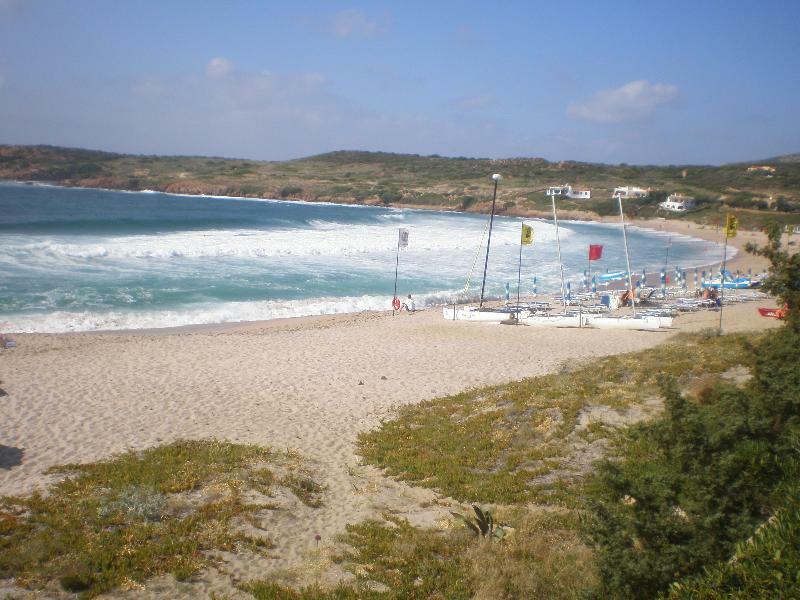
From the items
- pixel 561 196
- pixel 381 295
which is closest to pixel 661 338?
pixel 381 295

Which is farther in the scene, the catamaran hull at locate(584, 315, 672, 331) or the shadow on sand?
the catamaran hull at locate(584, 315, 672, 331)

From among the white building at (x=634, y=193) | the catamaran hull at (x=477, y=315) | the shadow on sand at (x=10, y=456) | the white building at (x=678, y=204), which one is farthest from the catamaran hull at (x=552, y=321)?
the white building at (x=634, y=193)

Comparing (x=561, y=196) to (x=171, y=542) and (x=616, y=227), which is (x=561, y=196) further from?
(x=171, y=542)

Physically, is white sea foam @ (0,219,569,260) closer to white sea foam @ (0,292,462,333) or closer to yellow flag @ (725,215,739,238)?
white sea foam @ (0,292,462,333)

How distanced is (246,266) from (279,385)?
810 inches

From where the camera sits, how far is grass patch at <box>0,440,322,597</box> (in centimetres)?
554

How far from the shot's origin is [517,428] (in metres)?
9.88

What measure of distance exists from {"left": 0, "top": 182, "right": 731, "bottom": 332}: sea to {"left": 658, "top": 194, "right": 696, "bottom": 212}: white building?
20.7 m

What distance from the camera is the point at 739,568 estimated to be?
11.0 ft

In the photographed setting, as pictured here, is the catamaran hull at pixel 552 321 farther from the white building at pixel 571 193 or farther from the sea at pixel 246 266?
the white building at pixel 571 193

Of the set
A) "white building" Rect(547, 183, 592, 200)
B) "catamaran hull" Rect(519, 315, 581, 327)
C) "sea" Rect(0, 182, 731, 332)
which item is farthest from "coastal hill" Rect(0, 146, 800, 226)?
"catamaran hull" Rect(519, 315, 581, 327)

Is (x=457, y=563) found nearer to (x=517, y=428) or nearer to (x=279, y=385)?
(x=517, y=428)

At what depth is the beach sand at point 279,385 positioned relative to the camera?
8172mm

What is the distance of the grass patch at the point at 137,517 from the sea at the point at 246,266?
12.6 metres
